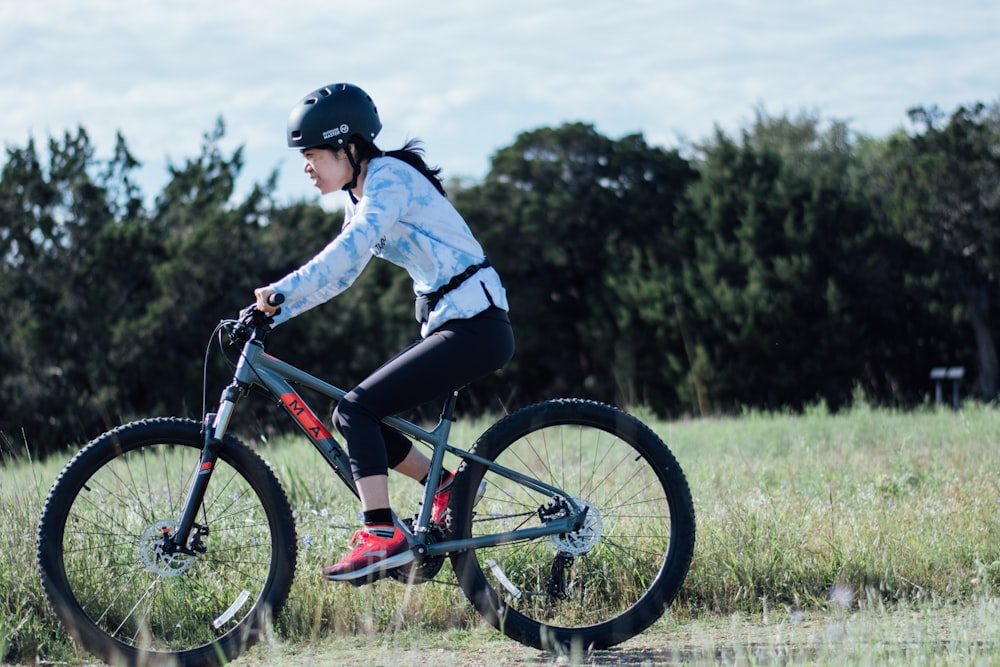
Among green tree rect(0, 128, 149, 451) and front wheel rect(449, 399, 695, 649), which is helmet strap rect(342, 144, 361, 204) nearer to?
front wheel rect(449, 399, 695, 649)

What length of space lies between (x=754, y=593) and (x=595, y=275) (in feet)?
125

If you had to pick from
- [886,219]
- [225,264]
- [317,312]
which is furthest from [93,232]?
[886,219]

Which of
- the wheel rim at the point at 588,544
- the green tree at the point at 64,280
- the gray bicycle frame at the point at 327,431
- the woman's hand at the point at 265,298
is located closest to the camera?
the woman's hand at the point at 265,298

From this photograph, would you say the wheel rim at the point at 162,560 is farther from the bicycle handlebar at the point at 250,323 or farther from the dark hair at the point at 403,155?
the dark hair at the point at 403,155

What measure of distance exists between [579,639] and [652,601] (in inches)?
12.4

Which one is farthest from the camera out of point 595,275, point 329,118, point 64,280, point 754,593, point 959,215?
point 595,275

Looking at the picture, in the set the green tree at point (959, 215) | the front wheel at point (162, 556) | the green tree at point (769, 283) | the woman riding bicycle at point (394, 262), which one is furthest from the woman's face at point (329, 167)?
the green tree at point (959, 215)

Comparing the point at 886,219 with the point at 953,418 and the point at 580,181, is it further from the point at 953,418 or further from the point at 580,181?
the point at 953,418

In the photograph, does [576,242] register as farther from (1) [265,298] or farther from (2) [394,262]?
(1) [265,298]

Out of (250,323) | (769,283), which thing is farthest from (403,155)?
(769,283)

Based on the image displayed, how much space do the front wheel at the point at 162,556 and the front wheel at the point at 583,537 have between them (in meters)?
0.79

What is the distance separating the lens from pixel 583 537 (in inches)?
172

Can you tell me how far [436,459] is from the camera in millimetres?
4250

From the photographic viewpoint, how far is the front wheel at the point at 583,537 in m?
4.22
